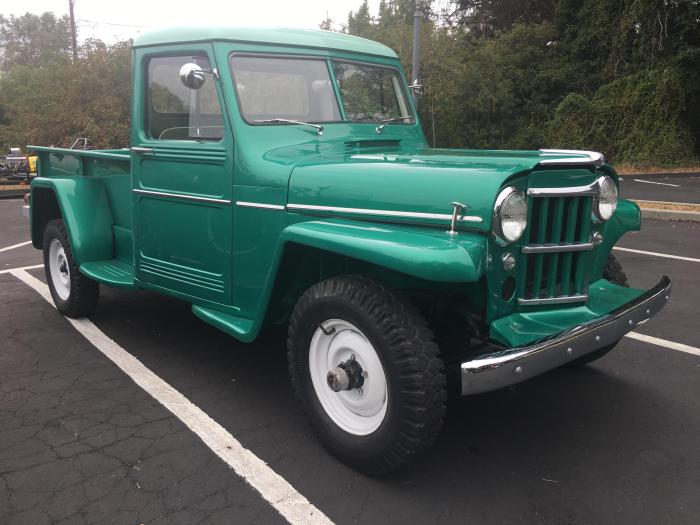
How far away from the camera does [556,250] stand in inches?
103

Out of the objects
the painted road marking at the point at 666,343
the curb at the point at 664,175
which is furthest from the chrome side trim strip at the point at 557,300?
the curb at the point at 664,175

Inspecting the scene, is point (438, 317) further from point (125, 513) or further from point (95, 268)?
point (95, 268)

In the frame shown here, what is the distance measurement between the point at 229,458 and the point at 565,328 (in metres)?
1.59

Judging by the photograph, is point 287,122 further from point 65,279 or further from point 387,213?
point 65,279

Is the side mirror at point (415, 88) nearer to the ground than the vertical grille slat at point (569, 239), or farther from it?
farther from it

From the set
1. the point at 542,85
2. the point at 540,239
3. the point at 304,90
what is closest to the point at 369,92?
the point at 304,90

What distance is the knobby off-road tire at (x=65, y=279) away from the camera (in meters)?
4.59

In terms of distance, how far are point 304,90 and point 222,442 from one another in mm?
1977

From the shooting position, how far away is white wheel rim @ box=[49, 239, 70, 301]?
485 centimetres

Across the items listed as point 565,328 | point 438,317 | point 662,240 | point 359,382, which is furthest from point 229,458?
point 662,240

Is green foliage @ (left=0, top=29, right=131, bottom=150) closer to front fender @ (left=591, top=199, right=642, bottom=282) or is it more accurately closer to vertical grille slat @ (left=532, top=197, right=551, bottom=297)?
front fender @ (left=591, top=199, right=642, bottom=282)

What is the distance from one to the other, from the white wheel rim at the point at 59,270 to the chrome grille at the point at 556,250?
3728 mm

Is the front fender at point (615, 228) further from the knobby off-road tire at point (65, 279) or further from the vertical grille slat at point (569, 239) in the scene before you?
the knobby off-road tire at point (65, 279)

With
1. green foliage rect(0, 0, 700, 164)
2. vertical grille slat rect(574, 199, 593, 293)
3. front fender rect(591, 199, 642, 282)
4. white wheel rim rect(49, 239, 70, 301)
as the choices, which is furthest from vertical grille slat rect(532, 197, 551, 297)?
green foliage rect(0, 0, 700, 164)
